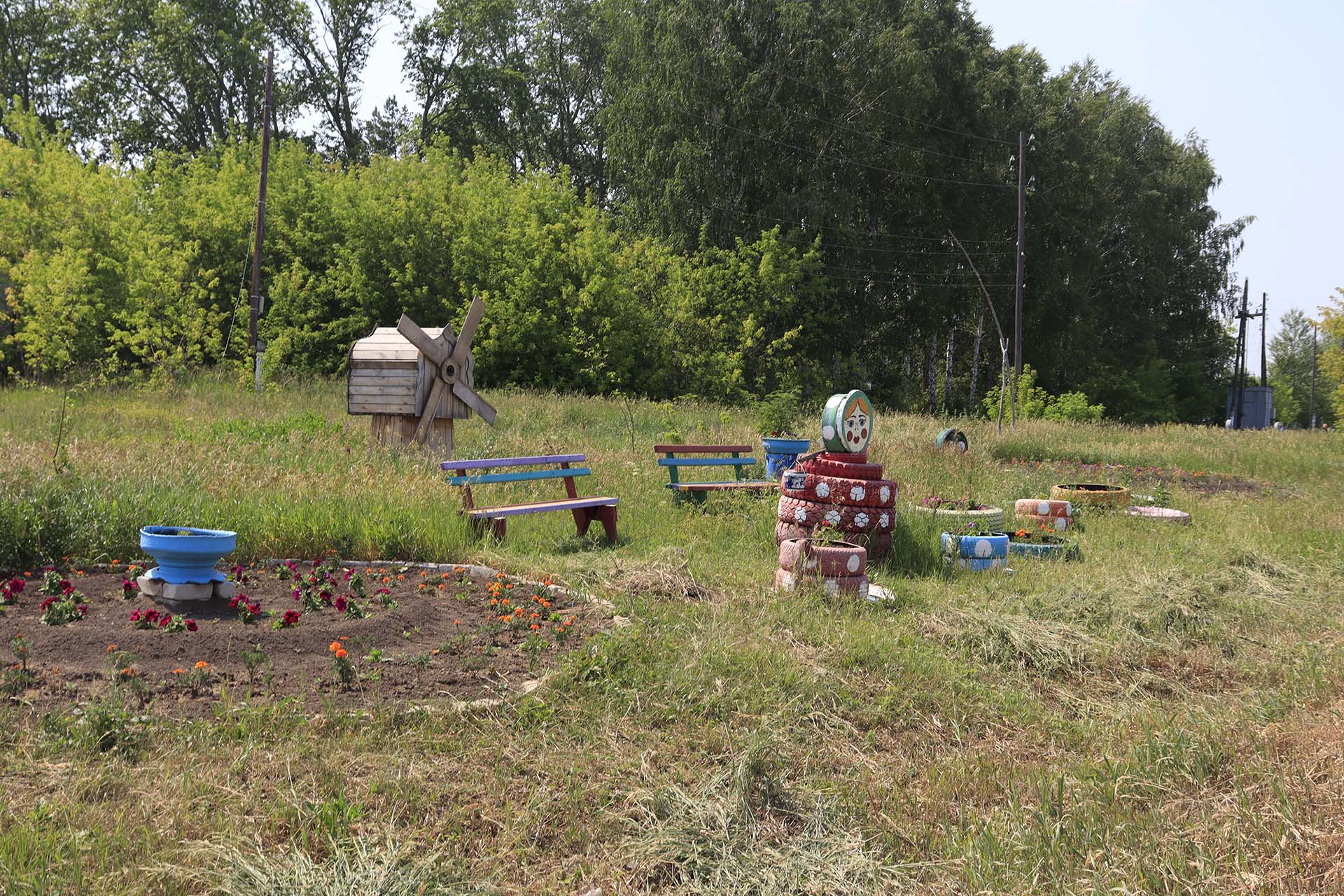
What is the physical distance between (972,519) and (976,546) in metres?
0.80

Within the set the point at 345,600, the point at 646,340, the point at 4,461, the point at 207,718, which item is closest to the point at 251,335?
the point at 646,340

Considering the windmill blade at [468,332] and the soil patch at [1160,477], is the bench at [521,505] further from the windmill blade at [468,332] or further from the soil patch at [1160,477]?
the soil patch at [1160,477]

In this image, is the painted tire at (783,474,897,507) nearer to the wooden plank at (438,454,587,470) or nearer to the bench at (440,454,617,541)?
the bench at (440,454,617,541)

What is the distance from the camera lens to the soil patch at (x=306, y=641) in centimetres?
401

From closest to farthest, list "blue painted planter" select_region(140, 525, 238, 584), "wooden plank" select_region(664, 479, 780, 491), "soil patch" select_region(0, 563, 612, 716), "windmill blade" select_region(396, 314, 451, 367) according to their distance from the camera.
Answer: "soil patch" select_region(0, 563, 612, 716) → "blue painted planter" select_region(140, 525, 238, 584) → "wooden plank" select_region(664, 479, 780, 491) → "windmill blade" select_region(396, 314, 451, 367)

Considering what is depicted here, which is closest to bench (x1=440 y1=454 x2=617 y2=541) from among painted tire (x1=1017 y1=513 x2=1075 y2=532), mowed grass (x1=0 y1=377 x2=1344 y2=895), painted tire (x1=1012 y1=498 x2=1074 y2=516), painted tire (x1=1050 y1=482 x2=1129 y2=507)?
mowed grass (x1=0 y1=377 x2=1344 y2=895)

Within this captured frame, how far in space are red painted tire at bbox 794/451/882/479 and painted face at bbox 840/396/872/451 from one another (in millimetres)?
91

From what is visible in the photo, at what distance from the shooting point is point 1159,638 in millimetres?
5934

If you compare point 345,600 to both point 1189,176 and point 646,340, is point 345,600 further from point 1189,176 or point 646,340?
point 1189,176

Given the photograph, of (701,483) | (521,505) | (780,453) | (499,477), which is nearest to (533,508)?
(521,505)

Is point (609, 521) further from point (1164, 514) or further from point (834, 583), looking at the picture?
point (1164, 514)

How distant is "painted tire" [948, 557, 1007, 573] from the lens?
7762mm

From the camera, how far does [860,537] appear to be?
7.55 meters

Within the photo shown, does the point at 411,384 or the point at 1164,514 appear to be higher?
the point at 411,384
